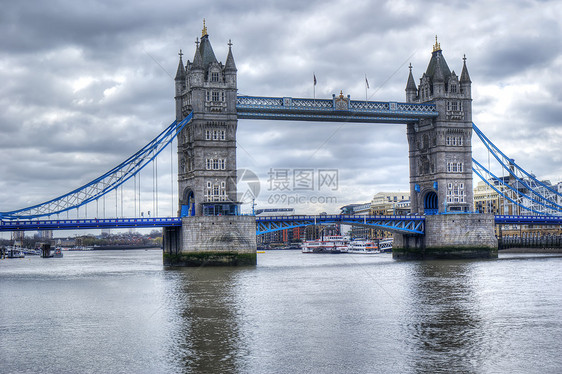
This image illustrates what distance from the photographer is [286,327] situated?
2805 cm

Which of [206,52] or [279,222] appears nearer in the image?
[206,52]

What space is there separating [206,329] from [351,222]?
49.7m

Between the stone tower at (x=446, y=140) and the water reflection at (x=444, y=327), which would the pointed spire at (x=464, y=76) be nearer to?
the stone tower at (x=446, y=140)

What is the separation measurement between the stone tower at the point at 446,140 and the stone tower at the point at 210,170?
956 inches

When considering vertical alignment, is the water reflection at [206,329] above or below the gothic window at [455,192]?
below

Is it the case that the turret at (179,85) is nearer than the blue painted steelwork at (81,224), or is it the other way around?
the blue painted steelwork at (81,224)

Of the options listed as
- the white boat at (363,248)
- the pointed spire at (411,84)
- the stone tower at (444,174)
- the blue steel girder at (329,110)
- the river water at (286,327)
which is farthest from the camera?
the white boat at (363,248)

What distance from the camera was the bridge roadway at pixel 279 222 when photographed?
211ft

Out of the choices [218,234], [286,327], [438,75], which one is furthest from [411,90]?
[286,327]

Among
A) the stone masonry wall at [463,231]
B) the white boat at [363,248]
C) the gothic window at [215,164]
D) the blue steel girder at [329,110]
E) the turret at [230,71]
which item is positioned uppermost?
the turret at [230,71]

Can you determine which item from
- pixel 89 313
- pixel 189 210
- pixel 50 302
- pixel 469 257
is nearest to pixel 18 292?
pixel 50 302

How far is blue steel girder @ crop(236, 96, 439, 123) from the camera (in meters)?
71.9

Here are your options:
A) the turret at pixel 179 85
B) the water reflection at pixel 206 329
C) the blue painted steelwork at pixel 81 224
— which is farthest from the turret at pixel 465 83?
the water reflection at pixel 206 329

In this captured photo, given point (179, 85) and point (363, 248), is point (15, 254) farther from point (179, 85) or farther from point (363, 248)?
point (179, 85)
